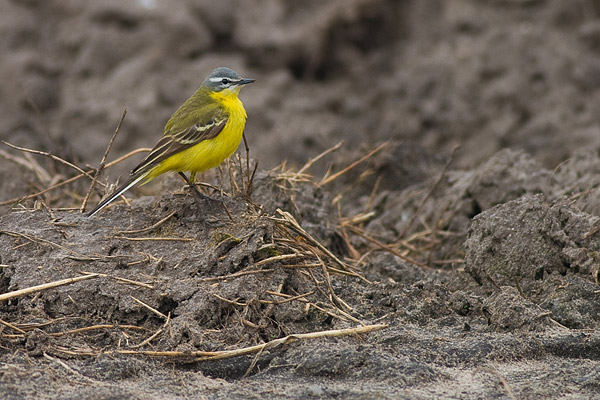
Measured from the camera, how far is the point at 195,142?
21.6 ft

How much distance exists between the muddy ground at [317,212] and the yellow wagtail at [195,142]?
20 cm

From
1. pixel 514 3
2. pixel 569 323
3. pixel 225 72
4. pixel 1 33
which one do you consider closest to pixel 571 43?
pixel 514 3

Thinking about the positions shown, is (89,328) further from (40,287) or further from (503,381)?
(503,381)

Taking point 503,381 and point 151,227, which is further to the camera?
point 151,227

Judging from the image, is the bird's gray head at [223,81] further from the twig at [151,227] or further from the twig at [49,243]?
the twig at [49,243]

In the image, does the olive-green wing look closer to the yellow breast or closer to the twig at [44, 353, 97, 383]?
the yellow breast

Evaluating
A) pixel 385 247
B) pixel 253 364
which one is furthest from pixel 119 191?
pixel 385 247

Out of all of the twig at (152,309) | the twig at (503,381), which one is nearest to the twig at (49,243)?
the twig at (152,309)


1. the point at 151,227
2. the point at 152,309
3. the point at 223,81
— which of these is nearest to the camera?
the point at 152,309

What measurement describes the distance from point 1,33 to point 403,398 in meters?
11.1

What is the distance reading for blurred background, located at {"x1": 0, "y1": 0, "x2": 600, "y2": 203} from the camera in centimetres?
1202

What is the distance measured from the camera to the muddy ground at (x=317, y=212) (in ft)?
16.3

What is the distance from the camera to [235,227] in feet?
19.6

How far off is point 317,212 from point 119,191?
79.3 inches
